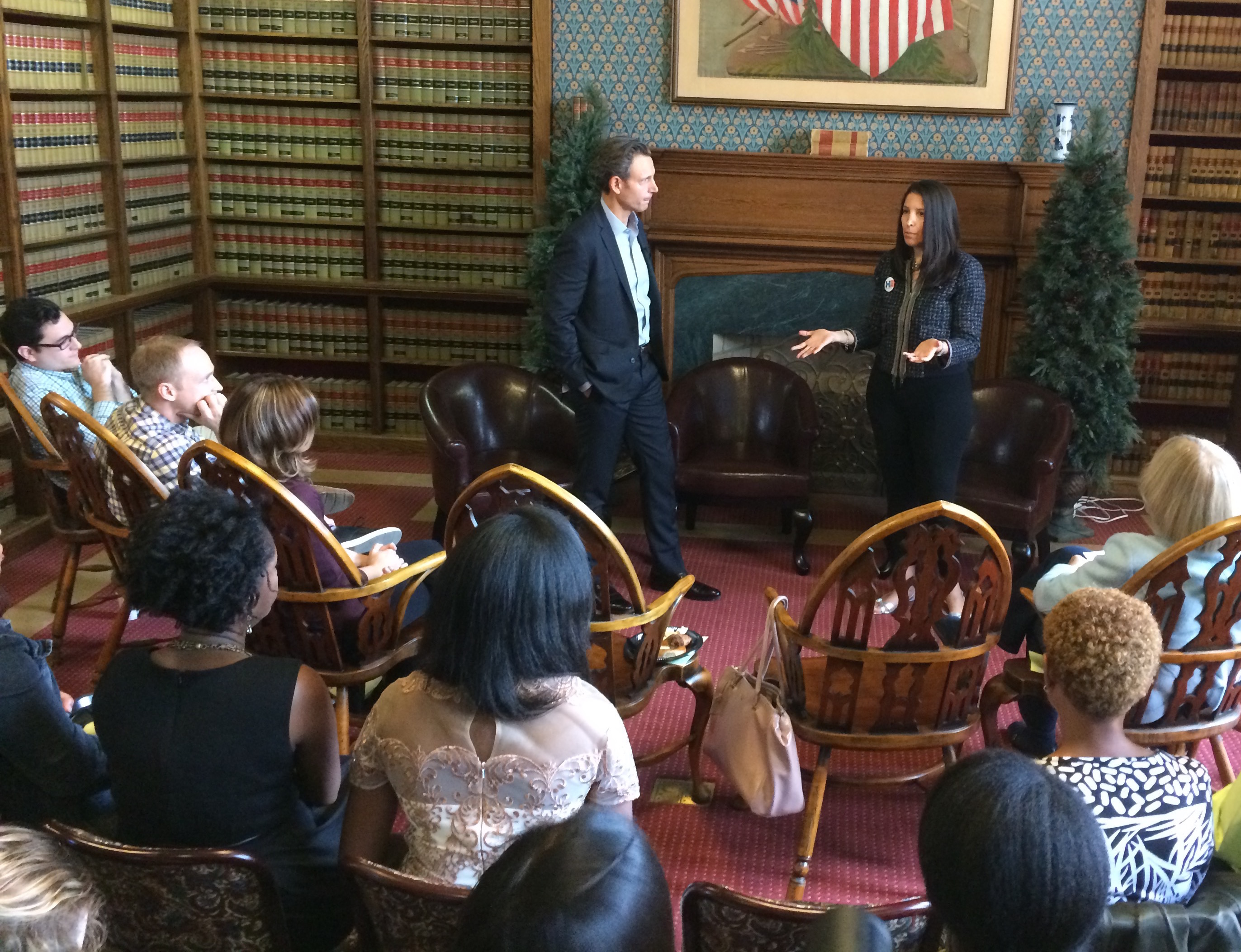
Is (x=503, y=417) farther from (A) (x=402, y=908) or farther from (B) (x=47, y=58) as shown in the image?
(A) (x=402, y=908)

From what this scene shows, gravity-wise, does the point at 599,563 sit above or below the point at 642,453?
above

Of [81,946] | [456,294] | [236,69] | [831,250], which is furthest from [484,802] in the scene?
[236,69]

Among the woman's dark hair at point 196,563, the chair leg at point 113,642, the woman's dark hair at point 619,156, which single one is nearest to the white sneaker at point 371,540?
the chair leg at point 113,642

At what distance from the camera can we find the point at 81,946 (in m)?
1.24

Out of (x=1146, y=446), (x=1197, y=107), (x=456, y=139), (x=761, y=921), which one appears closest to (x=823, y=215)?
(x=1197, y=107)

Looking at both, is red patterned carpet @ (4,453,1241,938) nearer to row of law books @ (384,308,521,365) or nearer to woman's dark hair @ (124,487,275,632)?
row of law books @ (384,308,521,365)

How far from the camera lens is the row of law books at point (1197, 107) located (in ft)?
17.9

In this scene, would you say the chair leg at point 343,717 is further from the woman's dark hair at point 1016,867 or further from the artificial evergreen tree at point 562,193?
the artificial evergreen tree at point 562,193

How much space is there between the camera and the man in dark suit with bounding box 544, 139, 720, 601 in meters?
4.07

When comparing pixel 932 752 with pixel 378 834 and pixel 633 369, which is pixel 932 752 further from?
pixel 378 834

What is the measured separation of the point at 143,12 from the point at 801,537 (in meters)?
3.98

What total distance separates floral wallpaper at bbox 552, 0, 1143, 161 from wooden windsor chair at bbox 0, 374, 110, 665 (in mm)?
2875

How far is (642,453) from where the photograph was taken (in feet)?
14.2

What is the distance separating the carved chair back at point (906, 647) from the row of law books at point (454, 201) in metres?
3.79
